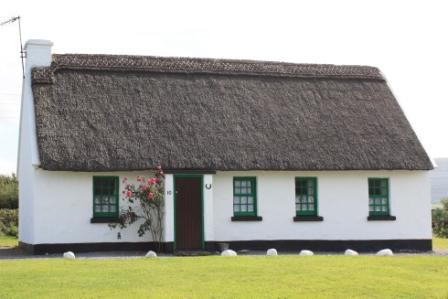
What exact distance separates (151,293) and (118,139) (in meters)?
10.1

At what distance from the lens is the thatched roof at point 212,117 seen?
2337cm

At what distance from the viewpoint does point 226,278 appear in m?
15.6

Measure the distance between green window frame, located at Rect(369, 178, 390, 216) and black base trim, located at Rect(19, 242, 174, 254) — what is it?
692 centimetres

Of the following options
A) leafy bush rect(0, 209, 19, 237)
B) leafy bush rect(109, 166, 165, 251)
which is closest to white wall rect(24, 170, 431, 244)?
leafy bush rect(109, 166, 165, 251)

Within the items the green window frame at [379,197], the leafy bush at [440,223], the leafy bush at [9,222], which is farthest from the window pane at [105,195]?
the leafy bush at [440,223]

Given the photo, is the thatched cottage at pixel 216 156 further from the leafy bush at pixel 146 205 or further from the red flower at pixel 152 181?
the red flower at pixel 152 181

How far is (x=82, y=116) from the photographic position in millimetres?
23828

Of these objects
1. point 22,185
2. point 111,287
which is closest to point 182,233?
point 22,185

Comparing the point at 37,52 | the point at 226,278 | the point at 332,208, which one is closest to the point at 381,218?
the point at 332,208

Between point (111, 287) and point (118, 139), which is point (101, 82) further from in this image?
point (111, 287)

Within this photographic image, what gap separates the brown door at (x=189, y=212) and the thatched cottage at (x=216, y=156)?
0.03 metres

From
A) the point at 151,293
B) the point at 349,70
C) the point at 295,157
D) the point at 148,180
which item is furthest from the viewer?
the point at 349,70

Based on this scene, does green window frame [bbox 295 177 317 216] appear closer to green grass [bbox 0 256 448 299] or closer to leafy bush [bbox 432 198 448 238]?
green grass [bbox 0 256 448 299]

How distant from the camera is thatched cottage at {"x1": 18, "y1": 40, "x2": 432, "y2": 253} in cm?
2300
